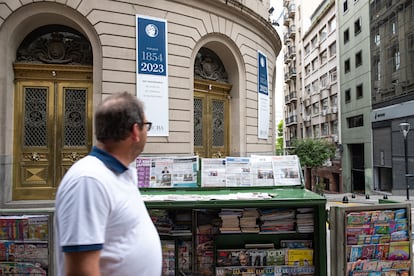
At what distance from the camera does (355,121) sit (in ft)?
117

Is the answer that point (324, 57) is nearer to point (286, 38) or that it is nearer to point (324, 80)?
point (324, 80)

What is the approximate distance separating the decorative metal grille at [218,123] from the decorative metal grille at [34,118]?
19.0 ft

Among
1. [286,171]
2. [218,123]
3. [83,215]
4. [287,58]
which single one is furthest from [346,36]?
[83,215]

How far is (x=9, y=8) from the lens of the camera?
9727mm

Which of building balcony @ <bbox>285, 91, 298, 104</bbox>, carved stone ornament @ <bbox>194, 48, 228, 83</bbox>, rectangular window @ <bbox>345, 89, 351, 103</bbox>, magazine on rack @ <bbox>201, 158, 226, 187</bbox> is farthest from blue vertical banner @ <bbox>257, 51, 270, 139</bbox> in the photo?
building balcony @ <bbox>285, 91, 298, 104</bbox>

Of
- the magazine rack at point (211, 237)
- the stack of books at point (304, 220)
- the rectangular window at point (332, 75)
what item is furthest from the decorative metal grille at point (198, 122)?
the rectangular window at point (332, 75)

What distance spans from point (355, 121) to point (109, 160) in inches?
1458

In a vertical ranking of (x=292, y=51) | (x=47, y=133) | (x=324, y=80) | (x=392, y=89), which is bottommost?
(x=47, y=133)

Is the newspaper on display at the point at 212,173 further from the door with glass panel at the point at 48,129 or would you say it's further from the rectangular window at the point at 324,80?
the rectangular window at the point at 324,80

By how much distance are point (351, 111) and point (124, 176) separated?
123 ft

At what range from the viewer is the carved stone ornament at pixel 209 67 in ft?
43.6

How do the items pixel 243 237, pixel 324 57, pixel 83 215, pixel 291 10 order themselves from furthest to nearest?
pixel 291 10 < pixel 324 57 < pixel 243 237 < pixel 83 215

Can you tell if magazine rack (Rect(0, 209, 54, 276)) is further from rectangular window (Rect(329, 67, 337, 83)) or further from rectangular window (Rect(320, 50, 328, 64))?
rectangular window (Rect(320, 50, 328, 64))

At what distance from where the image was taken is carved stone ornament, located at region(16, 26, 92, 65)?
418 inches
